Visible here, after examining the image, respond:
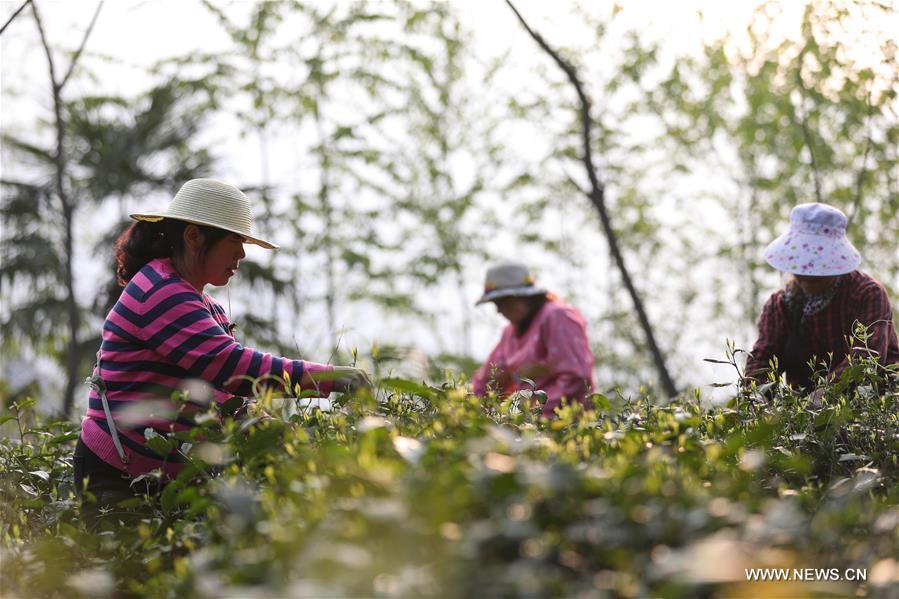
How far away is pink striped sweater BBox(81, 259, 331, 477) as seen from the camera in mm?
2740

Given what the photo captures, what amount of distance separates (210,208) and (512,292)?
271cm

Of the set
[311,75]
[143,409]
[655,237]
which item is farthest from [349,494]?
[655,237]

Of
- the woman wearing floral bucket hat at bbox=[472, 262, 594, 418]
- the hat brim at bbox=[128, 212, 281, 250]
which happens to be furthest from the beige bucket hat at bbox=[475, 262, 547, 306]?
the hat brim at bbox=[128, 212, 281, 250]

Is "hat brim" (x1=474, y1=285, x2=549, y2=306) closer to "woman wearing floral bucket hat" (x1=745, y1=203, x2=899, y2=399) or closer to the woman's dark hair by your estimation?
"woman wearing floral bucket hat" (x1=745, y1=203, x2=899, y2=399)

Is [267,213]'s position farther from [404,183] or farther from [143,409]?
[143,409]

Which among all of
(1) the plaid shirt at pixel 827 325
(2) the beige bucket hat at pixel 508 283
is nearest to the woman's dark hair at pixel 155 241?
(1) the plaid shirt at pixel 827 325

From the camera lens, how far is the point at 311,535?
4.26 ft

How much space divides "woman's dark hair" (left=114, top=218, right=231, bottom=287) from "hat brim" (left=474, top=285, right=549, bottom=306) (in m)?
2.62

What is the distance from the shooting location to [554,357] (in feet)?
17.3

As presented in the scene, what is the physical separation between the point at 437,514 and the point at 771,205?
11.4 metres

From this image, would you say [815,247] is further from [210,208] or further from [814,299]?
[210,208]

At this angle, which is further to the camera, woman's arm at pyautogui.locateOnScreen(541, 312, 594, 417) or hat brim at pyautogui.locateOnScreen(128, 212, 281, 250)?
woman's arm at pyautogui.locateOnScreen(541, 312, 594, 417)

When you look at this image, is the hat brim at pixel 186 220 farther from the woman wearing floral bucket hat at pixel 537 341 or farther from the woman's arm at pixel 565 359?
the woman's arm at pixel 565 359

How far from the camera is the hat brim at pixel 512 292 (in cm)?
547
